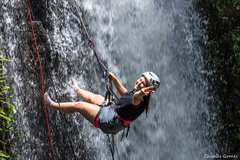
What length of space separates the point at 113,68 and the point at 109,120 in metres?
3.14

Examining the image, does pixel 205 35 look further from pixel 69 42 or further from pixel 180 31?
pixel 69 42

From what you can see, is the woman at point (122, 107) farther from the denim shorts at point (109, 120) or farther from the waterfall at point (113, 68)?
the waterfall at point (113, 68)

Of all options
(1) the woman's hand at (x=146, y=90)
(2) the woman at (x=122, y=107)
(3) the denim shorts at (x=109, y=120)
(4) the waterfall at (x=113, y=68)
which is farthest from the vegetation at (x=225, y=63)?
(1) the woman's hand at (x=146, y=90)

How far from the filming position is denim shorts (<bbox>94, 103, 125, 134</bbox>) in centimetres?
471

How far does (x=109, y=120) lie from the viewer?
471cm

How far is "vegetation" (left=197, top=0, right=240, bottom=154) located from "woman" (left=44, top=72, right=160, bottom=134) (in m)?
4.52

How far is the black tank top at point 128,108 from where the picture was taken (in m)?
4.53

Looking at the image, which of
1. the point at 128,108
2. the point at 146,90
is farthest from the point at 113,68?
the point at 146,90

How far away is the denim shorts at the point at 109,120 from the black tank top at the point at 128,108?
0.09 meters

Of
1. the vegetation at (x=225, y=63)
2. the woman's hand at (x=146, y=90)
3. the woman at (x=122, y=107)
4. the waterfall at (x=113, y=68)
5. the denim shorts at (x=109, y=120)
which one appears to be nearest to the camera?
the woman's hand at (x=146, y=90)

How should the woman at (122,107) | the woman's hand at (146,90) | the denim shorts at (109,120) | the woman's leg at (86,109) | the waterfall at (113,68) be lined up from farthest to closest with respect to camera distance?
the waterfall at (113,68) < the woman's leg at (86,109) < the denim shorts at (109,120) < the woman at (122,107) < the woman's hand at (146,90)

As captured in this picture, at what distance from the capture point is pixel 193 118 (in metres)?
8.62

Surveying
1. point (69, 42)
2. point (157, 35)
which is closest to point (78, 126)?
point (69, 42)

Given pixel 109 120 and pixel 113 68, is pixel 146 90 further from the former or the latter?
pixel 113 68
